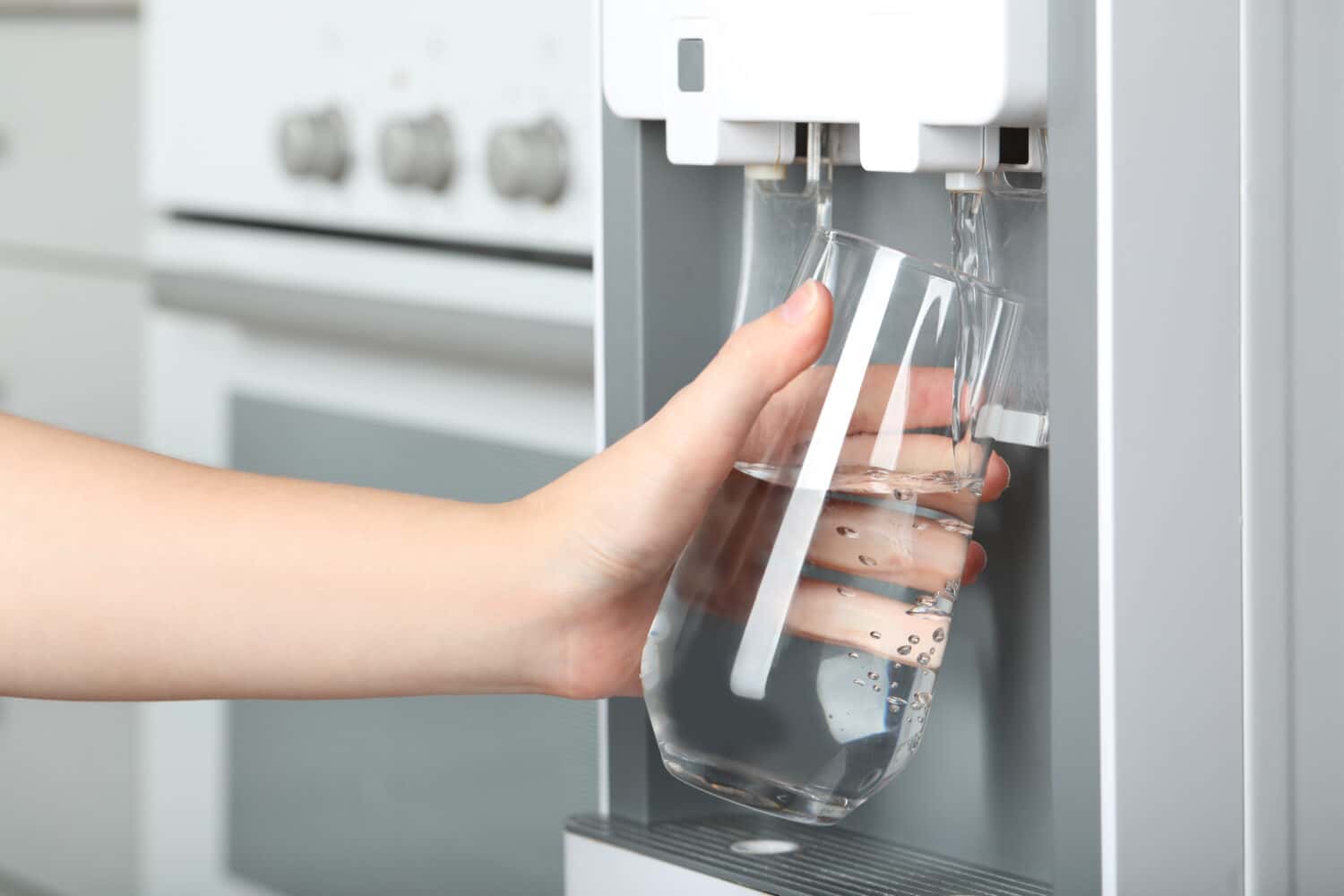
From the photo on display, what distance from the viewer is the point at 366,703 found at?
915mm

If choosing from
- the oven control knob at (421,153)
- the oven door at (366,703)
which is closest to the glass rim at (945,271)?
the oven door at (366,703)

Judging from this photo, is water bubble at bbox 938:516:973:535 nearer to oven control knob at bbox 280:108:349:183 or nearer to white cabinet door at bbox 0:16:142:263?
Result: oven control knob at bbox 280:108:349:183

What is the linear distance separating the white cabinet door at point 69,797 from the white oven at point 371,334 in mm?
34

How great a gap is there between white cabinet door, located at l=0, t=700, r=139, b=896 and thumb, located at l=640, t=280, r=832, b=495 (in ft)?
2.55

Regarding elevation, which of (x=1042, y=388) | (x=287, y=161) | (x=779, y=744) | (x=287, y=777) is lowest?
(x=287, y=777)

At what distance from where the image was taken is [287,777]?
3.27ft

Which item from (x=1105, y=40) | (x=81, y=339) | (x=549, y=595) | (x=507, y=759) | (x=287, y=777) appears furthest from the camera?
(x=81, y=339)

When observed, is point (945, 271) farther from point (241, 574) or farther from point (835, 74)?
point (241, 574)

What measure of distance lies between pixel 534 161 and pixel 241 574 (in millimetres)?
326

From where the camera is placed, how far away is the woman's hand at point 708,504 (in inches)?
17.6

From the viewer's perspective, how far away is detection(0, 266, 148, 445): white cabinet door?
1.12m

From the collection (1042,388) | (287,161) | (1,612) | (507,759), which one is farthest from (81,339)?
(1042,388)

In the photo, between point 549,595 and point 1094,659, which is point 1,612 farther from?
point 1094,659

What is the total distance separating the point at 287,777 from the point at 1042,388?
0.68 m
